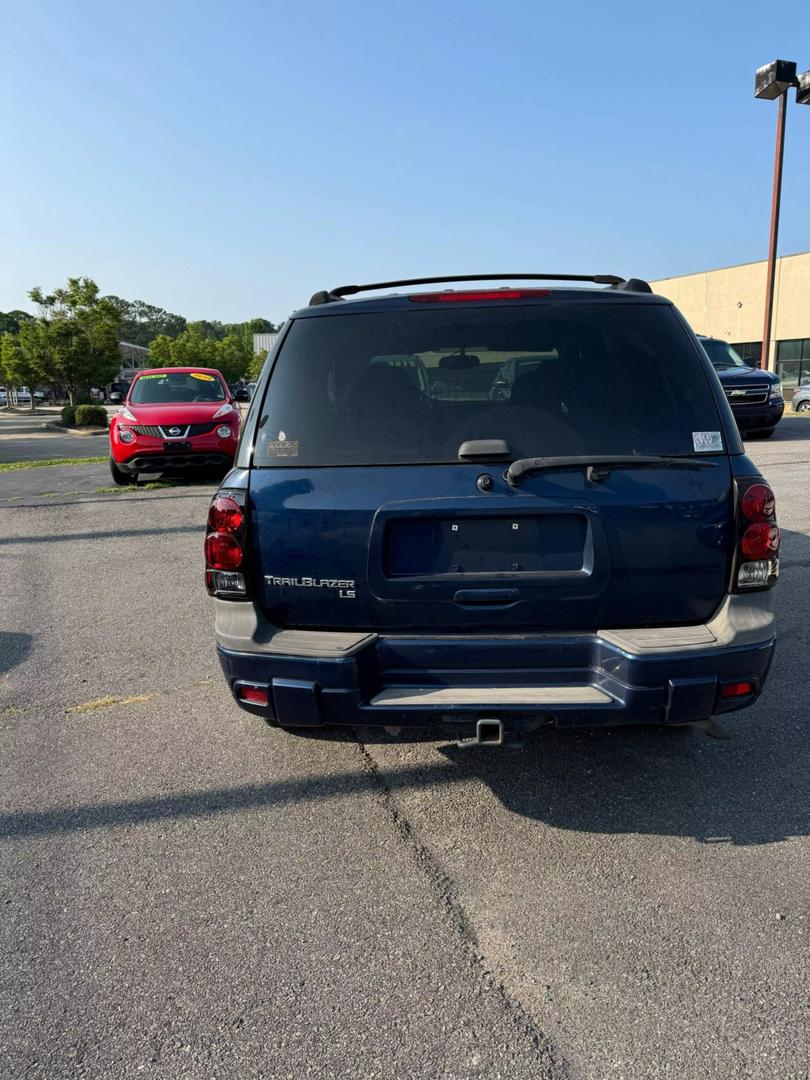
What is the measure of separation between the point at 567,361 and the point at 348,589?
119 cm

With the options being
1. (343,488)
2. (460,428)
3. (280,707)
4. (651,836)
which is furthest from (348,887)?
(460,428)

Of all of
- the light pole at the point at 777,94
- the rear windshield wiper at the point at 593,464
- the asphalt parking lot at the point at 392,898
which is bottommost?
the asphalt parking lot at the point at 392,898

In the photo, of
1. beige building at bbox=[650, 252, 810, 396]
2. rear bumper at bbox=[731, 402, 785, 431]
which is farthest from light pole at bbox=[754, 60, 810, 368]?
beige building at bbox=[650, 252, 810, 396]

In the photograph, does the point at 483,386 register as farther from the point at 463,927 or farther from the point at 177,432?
the point at 177,432

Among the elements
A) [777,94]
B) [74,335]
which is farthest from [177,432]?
[74,335]

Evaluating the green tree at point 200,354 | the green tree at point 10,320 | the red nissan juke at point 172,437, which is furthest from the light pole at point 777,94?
the green tree at point 10,320

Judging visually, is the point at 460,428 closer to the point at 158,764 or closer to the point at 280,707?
the point at 280,707

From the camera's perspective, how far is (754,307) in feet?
140

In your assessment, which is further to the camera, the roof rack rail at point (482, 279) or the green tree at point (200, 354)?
the green tree at point (200, 354)

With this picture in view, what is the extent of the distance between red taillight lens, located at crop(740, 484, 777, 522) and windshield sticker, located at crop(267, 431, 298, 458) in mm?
1625

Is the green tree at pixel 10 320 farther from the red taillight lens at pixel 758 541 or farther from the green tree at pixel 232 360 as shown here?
the red taillight lens at pixel 758 541

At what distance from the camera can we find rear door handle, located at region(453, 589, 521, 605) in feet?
9.14

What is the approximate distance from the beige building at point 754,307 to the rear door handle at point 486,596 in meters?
38.6

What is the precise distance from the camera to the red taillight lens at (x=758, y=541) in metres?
2.80
